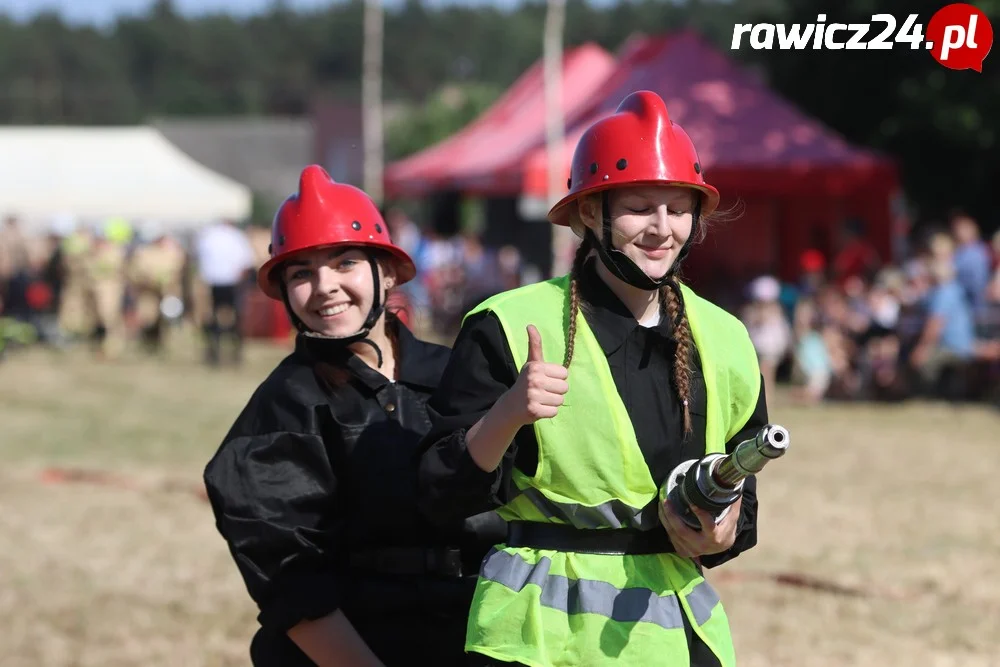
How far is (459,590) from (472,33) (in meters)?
127

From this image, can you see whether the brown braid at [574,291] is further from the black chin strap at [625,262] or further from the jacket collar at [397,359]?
the jacket collar at [397,359]

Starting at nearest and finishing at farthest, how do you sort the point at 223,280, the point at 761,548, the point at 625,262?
the point at 625,262 < the point at 761,548 < the point at 223,280

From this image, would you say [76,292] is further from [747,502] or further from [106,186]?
[747,502]

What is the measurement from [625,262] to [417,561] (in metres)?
0.89

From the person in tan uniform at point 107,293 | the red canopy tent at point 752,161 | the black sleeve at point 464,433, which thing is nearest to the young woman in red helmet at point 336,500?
the black sleeve at point 464,433

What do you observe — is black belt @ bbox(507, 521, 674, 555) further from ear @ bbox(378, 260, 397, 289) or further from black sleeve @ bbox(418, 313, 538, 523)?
ear @ bbox(378, 260, 397, 289)

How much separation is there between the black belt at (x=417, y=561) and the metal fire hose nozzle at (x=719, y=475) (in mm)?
707

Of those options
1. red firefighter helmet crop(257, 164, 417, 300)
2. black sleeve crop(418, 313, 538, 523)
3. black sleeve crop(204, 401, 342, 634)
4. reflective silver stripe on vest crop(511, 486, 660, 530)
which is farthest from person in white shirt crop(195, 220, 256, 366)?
reflective silver stripe on vest crop(511, 486, 660, 530)

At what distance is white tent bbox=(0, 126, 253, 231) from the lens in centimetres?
3434

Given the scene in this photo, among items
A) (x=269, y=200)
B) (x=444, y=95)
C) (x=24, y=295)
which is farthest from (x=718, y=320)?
(x=444, y=95)

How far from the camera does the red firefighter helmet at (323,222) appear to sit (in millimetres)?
3369

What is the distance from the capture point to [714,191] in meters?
2.86

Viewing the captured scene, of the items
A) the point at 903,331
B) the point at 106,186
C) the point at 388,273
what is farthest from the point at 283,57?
the point at 388,273

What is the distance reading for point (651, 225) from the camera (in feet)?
9.07
